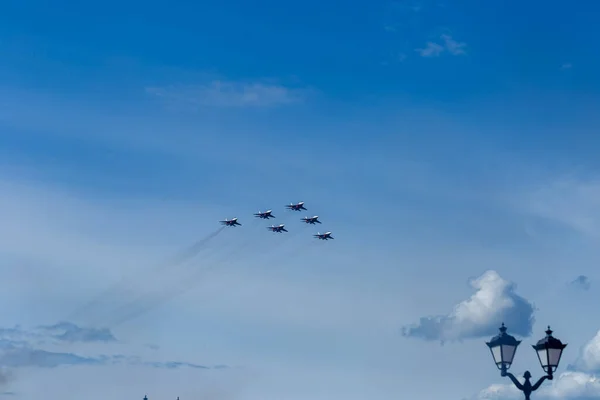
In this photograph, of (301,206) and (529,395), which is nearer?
(529,395)

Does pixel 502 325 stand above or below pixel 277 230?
below

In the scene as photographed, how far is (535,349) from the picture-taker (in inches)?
1323

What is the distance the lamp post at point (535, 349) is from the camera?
33062 millimetres

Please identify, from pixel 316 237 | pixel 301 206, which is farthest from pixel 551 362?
pixel 316 237

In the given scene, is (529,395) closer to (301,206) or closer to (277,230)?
(301,206)

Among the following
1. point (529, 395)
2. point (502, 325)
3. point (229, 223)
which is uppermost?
point (229, 223)

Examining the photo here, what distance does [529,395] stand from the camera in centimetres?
3338

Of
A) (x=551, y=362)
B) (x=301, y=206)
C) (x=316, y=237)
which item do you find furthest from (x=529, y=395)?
(x=316, y=237)

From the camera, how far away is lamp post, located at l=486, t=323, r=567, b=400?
33.1 metres

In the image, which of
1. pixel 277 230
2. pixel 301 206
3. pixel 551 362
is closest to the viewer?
pixel 551 362

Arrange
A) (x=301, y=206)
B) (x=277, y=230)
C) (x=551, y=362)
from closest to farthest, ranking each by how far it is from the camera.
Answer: (x=551, y=362)
(x=301, y=206)
(x=277, y=230)

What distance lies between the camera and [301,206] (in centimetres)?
16562

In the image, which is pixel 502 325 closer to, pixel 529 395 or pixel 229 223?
pixel 529 395

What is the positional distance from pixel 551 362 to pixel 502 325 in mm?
2349
